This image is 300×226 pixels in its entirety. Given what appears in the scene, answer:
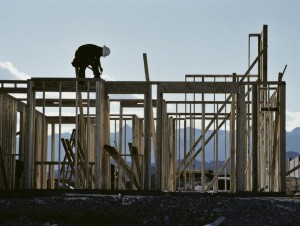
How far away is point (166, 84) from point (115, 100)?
2899 millimetres

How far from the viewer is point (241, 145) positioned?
828 inches

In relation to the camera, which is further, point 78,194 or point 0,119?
point 0,119

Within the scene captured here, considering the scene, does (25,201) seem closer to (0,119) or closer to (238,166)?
(0,119)

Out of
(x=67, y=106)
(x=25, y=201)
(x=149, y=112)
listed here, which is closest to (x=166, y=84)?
(x=149, y=112)

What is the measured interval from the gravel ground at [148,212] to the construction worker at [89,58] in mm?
5739

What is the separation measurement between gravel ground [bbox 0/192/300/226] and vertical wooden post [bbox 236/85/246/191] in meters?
4.53

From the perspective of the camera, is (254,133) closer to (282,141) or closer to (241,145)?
(241,145)

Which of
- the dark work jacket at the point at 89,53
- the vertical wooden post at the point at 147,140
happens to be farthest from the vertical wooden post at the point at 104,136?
the vertical wooden post at the point at 147,140

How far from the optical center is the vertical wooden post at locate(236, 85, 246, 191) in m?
20.8

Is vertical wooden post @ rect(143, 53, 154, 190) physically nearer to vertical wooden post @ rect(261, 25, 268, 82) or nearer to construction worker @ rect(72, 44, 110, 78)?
construction worker @ rect(72, 44, 110, 78)

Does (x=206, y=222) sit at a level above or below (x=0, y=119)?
below

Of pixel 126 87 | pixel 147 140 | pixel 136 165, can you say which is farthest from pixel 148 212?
pixel 136 165

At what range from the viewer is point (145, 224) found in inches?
565

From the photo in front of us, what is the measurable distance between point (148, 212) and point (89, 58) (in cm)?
717
